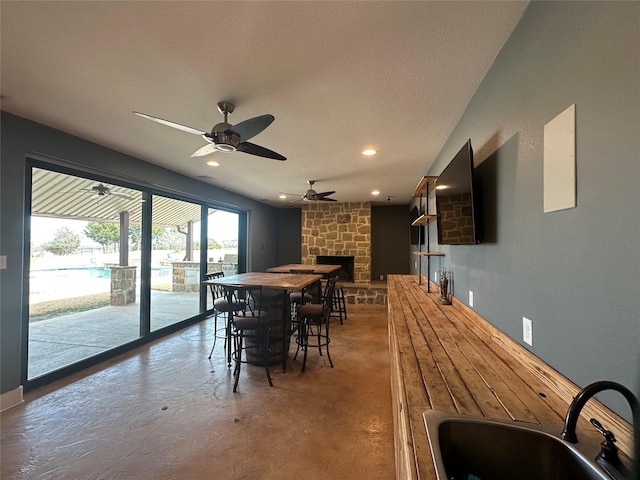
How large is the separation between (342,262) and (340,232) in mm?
818

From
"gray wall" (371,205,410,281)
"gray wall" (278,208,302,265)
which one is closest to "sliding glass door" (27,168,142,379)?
"gray wall" (278,208,302,265)

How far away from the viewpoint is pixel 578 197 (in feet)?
3.12

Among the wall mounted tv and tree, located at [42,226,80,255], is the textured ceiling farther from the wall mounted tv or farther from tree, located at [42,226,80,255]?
tree, located at [42,226,80,255]

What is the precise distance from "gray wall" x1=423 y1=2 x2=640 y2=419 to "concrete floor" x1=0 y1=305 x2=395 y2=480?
1.44 m

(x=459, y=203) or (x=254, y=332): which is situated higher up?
(x=459, y=203)

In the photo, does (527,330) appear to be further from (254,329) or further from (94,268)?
(94,268)

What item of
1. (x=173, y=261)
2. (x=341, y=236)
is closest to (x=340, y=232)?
(x=341, y=236)

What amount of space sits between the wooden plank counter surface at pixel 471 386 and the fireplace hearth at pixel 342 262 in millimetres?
5383

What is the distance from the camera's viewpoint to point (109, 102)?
88.3 inches

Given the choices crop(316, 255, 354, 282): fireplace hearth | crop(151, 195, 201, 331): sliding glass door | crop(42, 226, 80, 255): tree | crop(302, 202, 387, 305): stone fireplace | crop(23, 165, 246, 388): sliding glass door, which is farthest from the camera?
crop(316, 255, 354, 282): fireplace hearth

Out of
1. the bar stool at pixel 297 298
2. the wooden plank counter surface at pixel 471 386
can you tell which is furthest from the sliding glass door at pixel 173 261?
the wooden plank counter surface at pixel 471 386

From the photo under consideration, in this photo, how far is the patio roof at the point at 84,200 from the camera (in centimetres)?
292

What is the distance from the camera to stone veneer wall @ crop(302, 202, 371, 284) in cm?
711

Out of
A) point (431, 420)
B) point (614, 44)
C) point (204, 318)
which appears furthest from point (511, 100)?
point (204, 318)
